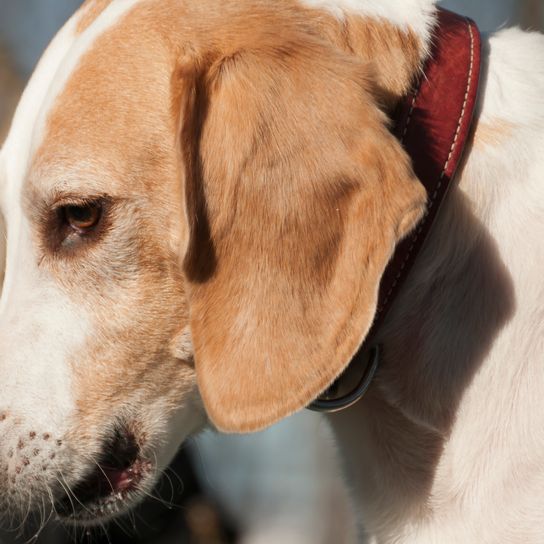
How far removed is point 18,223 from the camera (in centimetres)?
253

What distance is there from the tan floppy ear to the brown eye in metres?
0.24

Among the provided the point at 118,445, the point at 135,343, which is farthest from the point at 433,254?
the point at 118,445

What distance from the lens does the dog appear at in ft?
7.39

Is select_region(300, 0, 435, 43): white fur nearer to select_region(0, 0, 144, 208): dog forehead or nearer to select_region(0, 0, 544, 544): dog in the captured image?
select_region(0, 0, 544, 544): dog

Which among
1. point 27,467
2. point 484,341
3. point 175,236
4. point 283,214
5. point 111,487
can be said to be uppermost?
point 283,214

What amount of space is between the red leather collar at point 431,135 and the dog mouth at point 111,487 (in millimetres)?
471

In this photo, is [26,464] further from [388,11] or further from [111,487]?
[388,11]

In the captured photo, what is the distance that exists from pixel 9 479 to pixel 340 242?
0.93 meters

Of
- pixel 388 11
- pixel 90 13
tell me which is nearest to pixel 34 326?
pixel 90 13

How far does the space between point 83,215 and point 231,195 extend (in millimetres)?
361

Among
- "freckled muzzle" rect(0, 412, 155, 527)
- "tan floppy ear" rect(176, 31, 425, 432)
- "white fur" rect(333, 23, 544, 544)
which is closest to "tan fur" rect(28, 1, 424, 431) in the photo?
"tan floppy ear" rect(176, 31, 425, 432)

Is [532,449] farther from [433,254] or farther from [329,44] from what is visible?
[329,44]

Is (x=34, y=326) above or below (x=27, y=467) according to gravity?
above

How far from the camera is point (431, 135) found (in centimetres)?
234
